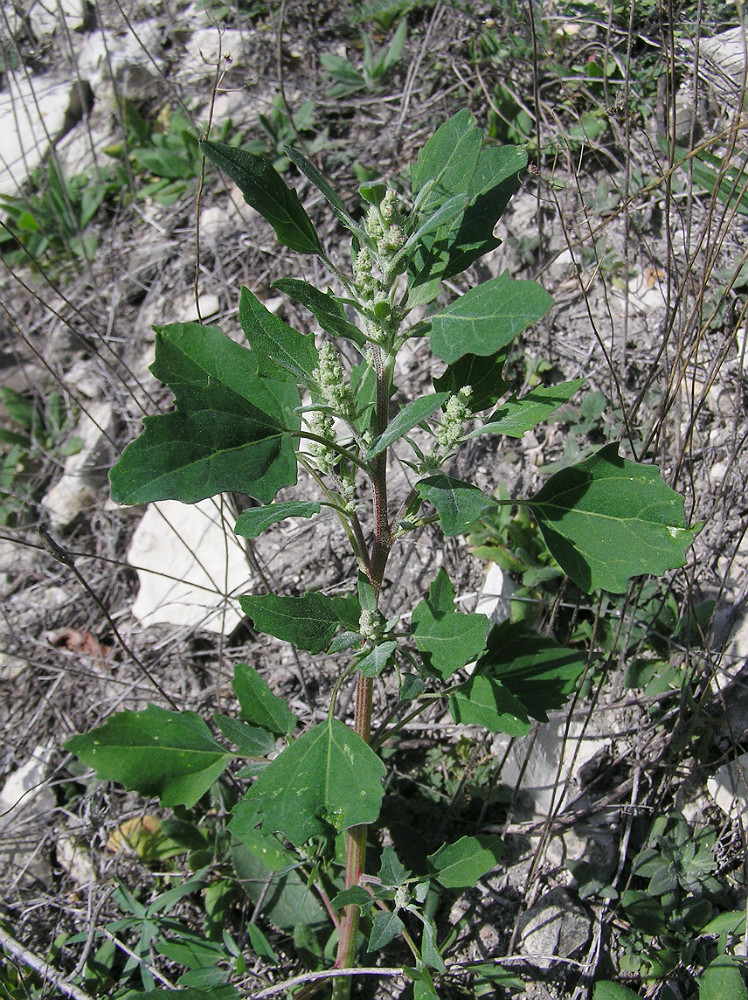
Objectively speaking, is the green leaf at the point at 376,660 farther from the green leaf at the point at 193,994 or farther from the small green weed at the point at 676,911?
the small green weed at the point at 676,911

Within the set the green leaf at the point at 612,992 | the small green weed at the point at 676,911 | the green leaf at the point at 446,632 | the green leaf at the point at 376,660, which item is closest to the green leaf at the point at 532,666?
the green leaf at the point at 446,632

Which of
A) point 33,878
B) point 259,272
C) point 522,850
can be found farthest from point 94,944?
point 259,272

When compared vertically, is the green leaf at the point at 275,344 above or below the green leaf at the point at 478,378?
above

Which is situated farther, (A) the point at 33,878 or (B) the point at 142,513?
(B) the point at 142,513

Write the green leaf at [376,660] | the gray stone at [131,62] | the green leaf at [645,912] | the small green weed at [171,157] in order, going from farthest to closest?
the gray stone at [131,62] < the small green weed at [171,157] < the green leaf at [645,912] < the green leaf at [376,660]

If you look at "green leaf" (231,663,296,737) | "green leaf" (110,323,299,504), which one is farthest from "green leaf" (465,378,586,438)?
"green leaf" (231,663,296,737)

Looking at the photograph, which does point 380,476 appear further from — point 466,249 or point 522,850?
point 522,850

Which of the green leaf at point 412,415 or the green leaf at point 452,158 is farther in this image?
the green leaf at point 452,158
